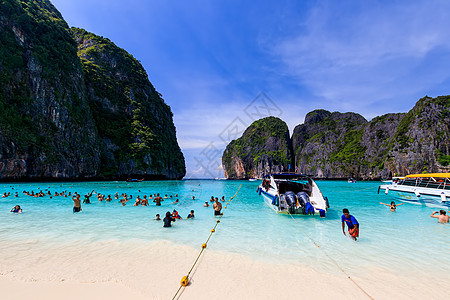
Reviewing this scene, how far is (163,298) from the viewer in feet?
17.4

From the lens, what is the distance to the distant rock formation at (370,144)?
8412 centimetres

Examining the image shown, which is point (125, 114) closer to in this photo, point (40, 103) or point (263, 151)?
point (40, 103)

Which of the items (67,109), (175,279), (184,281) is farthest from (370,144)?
(184,281)

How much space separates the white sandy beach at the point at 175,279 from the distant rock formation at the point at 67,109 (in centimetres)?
6145

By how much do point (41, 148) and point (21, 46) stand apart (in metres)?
29.7

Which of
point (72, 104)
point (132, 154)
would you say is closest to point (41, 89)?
point (72, 104)

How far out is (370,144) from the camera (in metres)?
125

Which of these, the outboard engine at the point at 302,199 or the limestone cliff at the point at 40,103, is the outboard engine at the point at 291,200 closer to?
the outboard engine at the point at 302,199

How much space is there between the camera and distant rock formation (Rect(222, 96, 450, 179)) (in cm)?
8412

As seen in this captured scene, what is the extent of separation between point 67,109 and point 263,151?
13555cm

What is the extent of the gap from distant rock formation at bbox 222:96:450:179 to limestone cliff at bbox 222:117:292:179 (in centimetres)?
96

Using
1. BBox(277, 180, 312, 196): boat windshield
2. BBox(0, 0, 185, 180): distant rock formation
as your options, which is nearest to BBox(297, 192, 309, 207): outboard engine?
BBox(277, 180, 312, 196): boat windshield

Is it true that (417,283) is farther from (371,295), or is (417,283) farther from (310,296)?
(310,296)

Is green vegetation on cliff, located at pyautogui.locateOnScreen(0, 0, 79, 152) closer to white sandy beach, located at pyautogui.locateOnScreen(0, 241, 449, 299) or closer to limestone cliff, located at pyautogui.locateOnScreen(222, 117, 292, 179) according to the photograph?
white sandy beach, located at pyautogui.locateOnScreen(0, 241, 449, 299)
